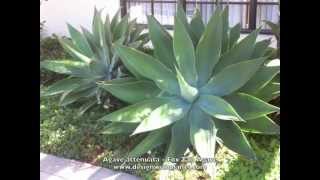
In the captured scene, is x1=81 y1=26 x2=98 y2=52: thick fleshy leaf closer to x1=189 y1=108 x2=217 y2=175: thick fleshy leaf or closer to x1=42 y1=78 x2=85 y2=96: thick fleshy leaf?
x1=42 y1=78 x2=85 y2=96: thick fleshy leaf

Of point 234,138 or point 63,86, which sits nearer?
point 234,138

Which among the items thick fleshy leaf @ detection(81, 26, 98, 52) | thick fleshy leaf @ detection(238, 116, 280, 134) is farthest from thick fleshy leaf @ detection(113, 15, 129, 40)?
thick fleshy leaf @ detection(238, 116, 280, 134)

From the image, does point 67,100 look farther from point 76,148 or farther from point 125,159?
point 125,159

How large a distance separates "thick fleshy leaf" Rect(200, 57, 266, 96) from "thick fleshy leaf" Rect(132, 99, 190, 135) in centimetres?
11

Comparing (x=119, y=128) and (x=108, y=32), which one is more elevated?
(x=108, y=32)

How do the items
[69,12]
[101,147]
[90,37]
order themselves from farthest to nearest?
1. [90,37]
2. [69,12]
3. [101,147]

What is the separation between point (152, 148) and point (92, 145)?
29cm

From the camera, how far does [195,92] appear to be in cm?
158

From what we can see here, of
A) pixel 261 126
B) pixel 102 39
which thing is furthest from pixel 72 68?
pixel 261 126

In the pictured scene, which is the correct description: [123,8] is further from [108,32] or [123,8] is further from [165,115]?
[165,115]

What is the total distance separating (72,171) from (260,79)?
78 centimetres

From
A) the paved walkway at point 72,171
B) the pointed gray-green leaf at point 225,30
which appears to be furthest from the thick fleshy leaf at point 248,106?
the paved walkway at point 72,171

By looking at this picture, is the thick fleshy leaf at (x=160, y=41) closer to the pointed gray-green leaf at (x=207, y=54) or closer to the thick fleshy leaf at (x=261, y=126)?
the pointed gray-green leaf at (x=207, y=54)

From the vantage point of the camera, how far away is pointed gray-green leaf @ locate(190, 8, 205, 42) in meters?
1.74
